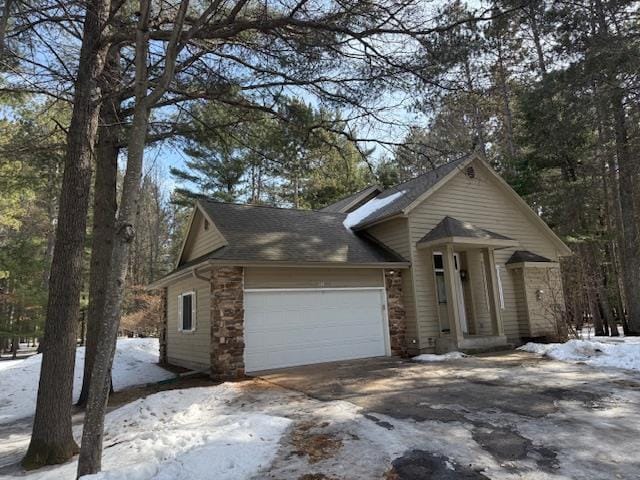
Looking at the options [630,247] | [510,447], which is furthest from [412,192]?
[510,447]

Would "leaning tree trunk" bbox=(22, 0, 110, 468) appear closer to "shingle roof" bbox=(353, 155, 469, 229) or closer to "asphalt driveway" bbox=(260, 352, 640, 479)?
"asphalt driveway" bbox=(260, 352, 640, 479)

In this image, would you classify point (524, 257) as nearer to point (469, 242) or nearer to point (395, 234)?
point (469, 242)

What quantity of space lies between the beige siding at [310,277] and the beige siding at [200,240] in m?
1.39

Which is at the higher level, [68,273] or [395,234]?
[395,234]

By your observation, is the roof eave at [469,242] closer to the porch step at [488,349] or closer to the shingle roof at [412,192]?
the shingle roof at [412,192]

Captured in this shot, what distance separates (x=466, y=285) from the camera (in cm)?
1270

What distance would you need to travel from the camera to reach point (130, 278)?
28391 mm

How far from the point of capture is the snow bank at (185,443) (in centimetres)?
400

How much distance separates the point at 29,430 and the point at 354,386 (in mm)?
5521

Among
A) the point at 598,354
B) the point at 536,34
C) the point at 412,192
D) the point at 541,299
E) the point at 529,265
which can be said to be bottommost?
the point at 598,354

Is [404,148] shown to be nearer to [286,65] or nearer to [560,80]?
[286,65]

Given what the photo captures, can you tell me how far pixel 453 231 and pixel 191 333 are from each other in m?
7.39

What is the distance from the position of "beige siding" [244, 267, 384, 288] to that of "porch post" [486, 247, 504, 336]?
309cm

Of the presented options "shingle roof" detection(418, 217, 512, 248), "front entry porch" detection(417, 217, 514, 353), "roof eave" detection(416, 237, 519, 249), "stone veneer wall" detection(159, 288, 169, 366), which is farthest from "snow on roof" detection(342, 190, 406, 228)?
"stone veneer wall" detection(159, 288, 169, 366)
